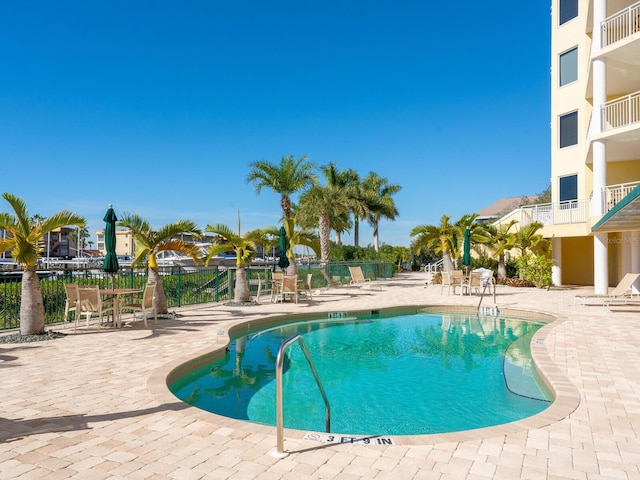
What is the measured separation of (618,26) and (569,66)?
486cm

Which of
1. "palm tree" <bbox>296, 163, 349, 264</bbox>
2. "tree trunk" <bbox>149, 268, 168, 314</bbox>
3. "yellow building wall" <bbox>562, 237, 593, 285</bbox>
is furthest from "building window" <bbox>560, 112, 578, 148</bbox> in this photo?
"tree trunk" <bbox>149, 268, 168, 314</bbox>

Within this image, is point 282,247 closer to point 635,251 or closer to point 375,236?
point 635,251

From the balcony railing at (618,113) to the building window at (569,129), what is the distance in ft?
11.2

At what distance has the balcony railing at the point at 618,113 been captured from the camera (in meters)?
17.2

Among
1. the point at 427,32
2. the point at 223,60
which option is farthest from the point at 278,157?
the point at 427,32

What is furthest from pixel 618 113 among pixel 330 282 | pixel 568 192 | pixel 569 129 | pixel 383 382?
pixel 383 382

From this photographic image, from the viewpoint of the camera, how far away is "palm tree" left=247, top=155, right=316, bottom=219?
2416 cm

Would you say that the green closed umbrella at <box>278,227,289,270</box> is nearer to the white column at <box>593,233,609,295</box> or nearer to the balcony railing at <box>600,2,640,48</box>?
the white column at <box>593,233,609,295</box>

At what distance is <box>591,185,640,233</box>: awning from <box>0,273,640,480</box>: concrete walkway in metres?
4.29

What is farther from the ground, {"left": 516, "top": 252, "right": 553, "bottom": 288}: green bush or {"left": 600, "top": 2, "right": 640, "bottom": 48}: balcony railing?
{"left": 600, "top": 2, "right": 640, "bottom": 48}: balcony railing

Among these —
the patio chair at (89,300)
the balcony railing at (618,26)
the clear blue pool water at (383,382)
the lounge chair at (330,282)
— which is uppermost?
the balcony railing at (618,26)

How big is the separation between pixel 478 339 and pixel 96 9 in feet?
53.9

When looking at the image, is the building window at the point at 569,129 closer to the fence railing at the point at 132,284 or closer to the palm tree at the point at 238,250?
the fence railing at the point at 132,284

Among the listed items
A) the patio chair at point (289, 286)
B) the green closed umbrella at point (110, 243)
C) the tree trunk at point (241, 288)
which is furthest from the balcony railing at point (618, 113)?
the green closed umbrella at point (110, 243)
